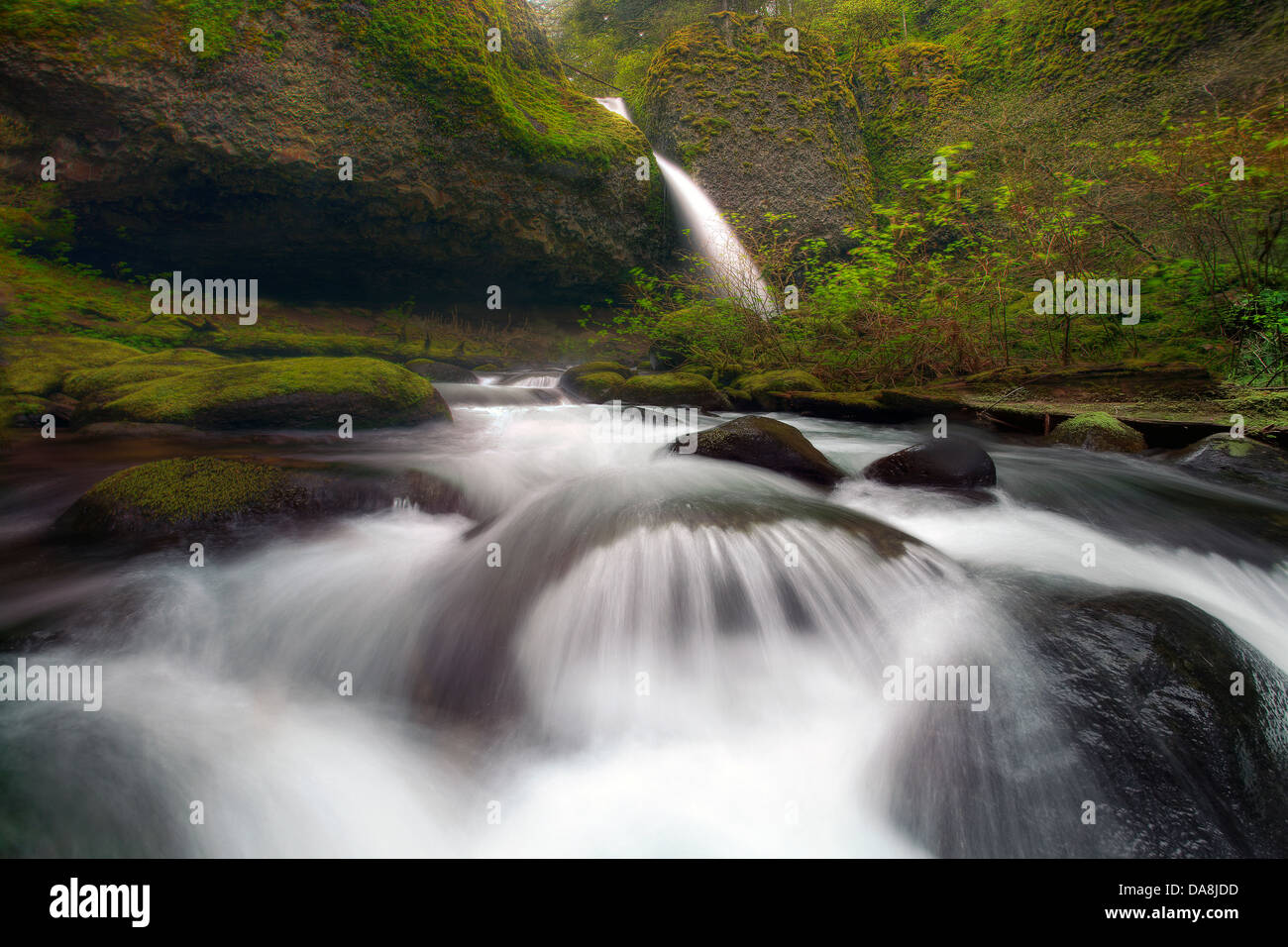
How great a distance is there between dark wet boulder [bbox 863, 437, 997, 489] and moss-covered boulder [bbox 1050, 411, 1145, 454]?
2.04m

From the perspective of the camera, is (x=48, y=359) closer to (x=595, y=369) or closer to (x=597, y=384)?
(x=597, y=384)

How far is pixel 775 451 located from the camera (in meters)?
5.04

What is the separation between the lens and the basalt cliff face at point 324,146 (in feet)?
28.7

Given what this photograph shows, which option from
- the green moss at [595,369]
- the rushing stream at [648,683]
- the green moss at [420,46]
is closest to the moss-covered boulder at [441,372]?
the green moss at [595,369]

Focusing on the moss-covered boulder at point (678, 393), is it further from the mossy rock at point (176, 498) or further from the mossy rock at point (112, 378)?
the mossy rock at point (112, 378)

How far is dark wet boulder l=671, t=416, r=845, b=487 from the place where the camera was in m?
5.02

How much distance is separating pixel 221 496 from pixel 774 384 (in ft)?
24.5

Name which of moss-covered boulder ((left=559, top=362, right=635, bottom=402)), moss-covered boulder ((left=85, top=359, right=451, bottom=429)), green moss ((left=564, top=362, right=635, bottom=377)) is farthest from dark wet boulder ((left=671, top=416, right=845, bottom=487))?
green moss ((left=564, top=362, right=635, bottom=377))

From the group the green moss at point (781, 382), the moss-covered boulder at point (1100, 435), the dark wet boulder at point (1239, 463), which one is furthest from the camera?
the green moss at point (781, 382)

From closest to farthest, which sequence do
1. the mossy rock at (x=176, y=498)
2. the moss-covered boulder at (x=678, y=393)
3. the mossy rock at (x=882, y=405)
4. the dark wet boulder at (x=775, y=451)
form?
1. the mossy rock at (x=176, y=498)
2. the dark wet boulder at (x=775, y=451)
3. the mossy rock at (x=882, y=405)
4. the moss-covered boulder at (x=678, y=393)

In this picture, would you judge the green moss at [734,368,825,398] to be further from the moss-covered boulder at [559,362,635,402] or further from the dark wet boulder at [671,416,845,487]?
the dark wet boulder at [671,416,845,487]

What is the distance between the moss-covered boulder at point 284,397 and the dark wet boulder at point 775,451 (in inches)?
163

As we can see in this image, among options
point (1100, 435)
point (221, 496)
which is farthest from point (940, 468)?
point (221, 496)
